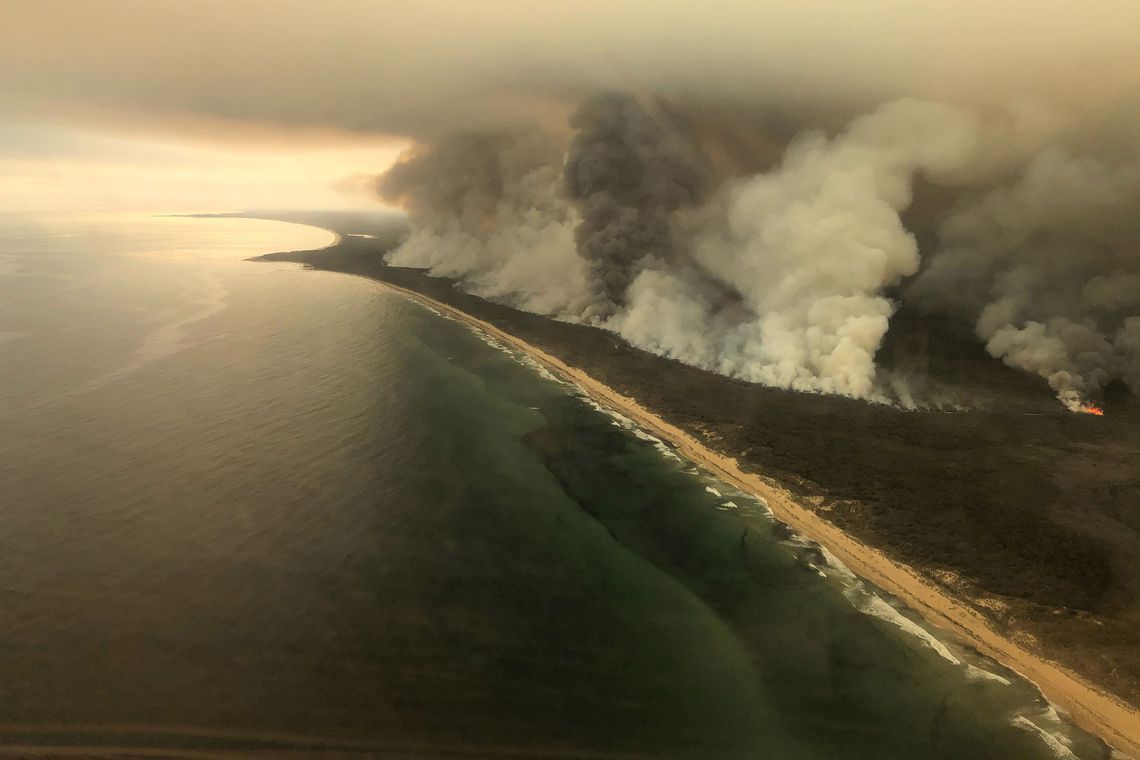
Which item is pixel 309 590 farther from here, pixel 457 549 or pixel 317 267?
pixel 317 267

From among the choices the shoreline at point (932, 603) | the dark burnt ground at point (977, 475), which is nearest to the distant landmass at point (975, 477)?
the dark burnt ground at point (977, 475)

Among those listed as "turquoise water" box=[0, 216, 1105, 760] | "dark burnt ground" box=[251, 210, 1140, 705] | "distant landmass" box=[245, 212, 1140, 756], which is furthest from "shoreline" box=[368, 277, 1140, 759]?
"turquoise water" box=[0, 216, 1105, 760]

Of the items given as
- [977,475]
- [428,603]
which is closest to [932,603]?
[977,475]

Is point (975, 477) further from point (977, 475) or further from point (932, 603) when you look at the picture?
point (932, 603)

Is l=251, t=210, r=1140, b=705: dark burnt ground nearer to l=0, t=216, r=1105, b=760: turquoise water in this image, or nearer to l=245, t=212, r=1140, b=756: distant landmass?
l=245, t=212, r=1140, b=756: distant landmass

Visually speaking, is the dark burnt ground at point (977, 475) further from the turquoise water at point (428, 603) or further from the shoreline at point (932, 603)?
the turquoise water at point (428, 603)
